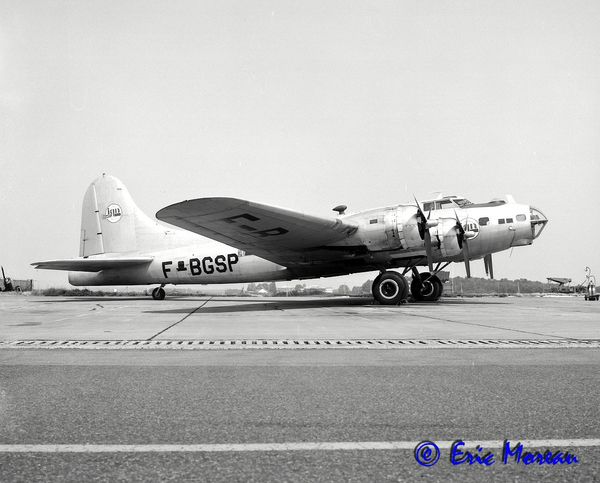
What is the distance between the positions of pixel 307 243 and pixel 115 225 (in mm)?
13612

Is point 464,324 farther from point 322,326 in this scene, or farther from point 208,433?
point 208,433

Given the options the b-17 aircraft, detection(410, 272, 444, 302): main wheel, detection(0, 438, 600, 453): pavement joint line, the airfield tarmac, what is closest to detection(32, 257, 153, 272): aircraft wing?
the b-17 aircraft

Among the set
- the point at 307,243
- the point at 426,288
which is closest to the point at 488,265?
the point at 426,288

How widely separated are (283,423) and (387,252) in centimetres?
1586

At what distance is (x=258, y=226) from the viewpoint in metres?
16.2

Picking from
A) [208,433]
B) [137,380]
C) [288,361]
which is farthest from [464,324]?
[208,433]

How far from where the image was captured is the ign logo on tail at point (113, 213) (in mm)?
27312

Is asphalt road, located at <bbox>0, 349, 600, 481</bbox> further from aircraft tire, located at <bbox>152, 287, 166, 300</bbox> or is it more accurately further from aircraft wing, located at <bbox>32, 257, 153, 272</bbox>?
aircraft tire, located at <bbox>152, 287, 166, 300</bbox>

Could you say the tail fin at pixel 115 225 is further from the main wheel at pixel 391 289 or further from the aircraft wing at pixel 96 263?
the main wheel at pixel 391 289

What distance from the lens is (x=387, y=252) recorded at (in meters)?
18.4

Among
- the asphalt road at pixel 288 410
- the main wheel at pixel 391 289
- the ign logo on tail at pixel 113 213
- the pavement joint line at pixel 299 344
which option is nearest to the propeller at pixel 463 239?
the main wheel at pixel 391 289

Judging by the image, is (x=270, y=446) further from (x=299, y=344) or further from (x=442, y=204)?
(x=442, y=204)

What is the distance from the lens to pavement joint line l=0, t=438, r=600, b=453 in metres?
2.41

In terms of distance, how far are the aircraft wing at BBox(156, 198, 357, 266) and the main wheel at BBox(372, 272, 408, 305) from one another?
210 cm
